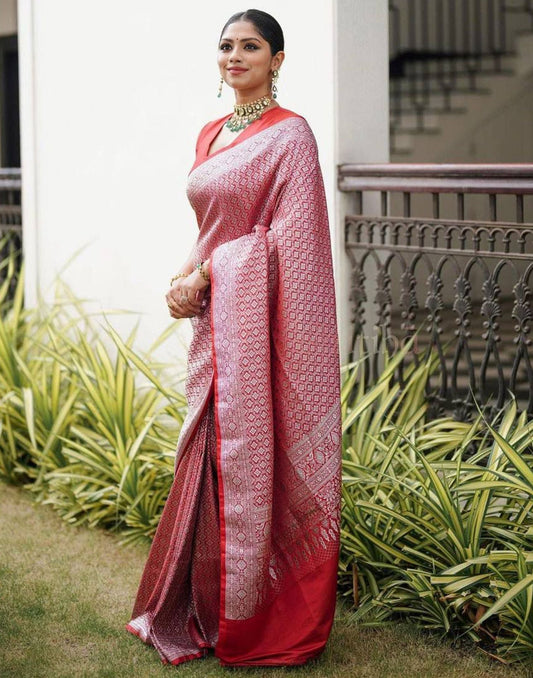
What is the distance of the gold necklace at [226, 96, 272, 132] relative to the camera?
3.37 metres

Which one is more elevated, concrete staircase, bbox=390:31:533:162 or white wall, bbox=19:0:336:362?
concrete staircase, bbox=390:31:533:162

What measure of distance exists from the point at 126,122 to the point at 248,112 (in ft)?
9.59

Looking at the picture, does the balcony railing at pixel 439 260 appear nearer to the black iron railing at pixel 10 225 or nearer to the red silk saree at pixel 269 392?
the red silk saree at pixel 269 392

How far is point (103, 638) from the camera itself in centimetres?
378

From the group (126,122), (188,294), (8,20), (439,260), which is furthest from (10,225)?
(188,294)

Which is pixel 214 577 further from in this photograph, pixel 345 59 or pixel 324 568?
pixel 345 59

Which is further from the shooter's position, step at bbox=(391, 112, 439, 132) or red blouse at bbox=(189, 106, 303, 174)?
step at bbox=(391, 112, 439, 132)

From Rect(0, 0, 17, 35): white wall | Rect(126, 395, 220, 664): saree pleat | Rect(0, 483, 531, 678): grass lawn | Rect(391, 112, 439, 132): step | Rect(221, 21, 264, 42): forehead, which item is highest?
Rect(0, 0, 17, 35): white wall

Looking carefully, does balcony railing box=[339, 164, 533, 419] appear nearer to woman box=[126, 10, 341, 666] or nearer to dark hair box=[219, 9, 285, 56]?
woman box=[126, 10, 341, 666]

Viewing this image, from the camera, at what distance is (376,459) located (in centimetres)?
431

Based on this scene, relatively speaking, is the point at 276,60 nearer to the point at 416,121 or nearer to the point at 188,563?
the point at 188,563

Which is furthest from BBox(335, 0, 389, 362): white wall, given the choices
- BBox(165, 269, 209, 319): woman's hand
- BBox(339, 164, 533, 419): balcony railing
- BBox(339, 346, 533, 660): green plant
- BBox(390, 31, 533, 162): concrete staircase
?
BBox(390, 31, 533, 162): concrete staircase

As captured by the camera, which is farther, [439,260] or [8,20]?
[8,20]

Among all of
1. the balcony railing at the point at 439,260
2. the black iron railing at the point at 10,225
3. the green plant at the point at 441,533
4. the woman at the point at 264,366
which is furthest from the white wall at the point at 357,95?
the black iron railing at the point at 10,225
